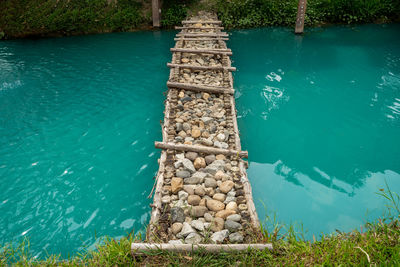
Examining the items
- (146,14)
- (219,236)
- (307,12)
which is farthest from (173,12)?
(219,236)

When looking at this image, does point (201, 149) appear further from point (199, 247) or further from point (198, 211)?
point (199, 247)

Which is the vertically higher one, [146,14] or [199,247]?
[146,14]

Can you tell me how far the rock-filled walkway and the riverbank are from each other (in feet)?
20.7

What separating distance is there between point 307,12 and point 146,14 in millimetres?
7175

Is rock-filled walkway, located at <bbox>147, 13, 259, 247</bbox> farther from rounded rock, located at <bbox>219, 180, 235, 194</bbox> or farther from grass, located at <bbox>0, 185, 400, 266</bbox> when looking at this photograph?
grass, located at <bbox>0, 185, 400, 266</bbox>

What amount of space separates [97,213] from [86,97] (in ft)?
13.6

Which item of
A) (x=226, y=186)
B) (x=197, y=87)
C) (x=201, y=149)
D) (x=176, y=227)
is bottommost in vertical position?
(x=176, y=227)

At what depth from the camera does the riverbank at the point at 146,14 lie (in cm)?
1191

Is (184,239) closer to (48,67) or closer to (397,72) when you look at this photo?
(48,67)

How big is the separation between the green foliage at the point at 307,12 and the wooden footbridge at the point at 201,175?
645 cm

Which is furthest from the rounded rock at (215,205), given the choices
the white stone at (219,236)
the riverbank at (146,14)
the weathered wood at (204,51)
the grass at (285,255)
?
the riverbank at (146,14)

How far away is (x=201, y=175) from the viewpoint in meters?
4.20

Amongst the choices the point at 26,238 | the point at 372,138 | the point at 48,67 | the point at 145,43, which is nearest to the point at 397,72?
the point at 372,138

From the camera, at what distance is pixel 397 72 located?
890cm
